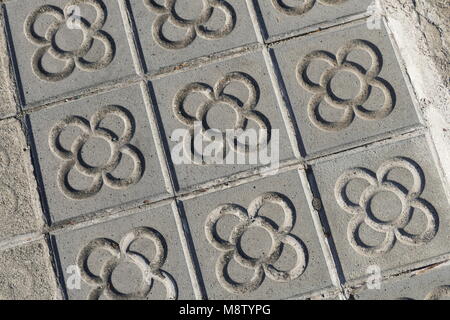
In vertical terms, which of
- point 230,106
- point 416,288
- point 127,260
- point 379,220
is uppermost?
point 230,106

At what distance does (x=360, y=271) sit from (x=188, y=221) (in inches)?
31.3

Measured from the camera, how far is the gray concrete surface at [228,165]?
198 cm

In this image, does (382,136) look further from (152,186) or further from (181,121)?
(152,186)

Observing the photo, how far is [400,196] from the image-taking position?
2006 millimetres

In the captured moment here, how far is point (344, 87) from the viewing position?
207cm

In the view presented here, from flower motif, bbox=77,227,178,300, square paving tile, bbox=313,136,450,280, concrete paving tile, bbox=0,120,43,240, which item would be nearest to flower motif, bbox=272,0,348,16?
square paving tile, bbox=313,136,450,280

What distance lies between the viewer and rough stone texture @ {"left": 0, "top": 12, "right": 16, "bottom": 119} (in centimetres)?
208

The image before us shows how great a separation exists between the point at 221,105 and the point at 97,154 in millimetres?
619

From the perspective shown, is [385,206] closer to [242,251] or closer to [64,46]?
[242,251]

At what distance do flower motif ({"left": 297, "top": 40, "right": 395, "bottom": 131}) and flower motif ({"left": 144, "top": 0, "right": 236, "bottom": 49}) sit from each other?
41 centimetres

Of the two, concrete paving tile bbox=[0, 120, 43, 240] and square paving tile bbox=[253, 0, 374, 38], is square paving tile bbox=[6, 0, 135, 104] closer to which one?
concrete paving tile bbox=[0, 120, 43, 240]

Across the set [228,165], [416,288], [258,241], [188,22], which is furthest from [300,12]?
[416,288]

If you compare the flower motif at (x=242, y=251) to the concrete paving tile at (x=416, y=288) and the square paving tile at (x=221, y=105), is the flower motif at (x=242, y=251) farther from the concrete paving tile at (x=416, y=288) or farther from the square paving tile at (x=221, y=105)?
the concrete paving tile at (x=416, y=288)
